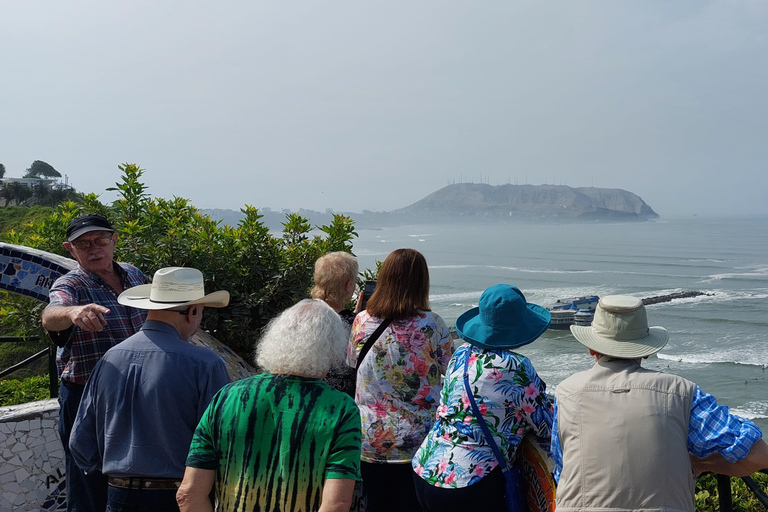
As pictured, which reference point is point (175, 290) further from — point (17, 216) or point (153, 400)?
point (17, 216)

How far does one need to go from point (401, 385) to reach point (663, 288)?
83.5 metres

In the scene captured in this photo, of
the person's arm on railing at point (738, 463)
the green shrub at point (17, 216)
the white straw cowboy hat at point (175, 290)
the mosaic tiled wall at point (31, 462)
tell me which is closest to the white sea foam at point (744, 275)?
the green shrub at point (17, 216)

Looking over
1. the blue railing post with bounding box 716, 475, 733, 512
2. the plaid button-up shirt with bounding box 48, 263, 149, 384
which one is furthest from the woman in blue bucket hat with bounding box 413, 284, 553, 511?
the plaid button-up shirt with bounding box 48, 263, 149, 384

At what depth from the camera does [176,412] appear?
2785 millimetres

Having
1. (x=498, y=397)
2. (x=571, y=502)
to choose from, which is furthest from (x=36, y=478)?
(x=571, y=502)

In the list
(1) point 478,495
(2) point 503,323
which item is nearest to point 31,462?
(1) point 478,495

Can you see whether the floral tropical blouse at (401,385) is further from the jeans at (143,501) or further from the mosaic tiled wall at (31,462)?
the mosaic tiled wall at (31,462)

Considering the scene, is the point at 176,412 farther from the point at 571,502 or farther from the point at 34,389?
the point at 34,389

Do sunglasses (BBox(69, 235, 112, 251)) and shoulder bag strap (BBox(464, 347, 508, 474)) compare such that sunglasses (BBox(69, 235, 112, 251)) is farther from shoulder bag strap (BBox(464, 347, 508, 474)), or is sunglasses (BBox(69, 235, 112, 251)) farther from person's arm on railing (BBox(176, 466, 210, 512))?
shoulder bag strap (BBox(464, 347, 508, 474))

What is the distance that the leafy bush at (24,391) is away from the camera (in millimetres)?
9102

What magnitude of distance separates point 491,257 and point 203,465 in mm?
125251

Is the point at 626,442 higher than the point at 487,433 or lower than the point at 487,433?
higher

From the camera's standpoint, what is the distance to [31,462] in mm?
4570

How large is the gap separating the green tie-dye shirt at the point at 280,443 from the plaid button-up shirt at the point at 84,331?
5.70ft
